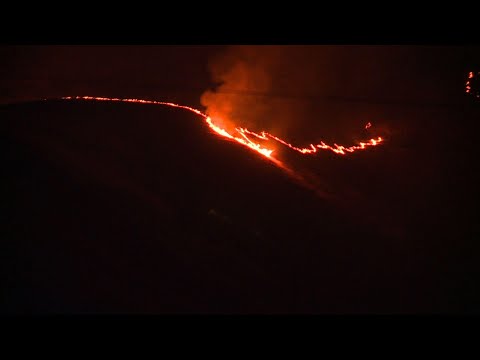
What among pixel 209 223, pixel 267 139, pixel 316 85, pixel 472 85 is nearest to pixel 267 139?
pixel 267 139

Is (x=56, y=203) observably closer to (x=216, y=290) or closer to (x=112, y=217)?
(x=112, y=217)

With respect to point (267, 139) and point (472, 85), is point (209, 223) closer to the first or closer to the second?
point (267, 139)

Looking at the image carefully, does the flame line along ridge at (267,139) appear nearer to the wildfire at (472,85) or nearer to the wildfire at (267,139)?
the wildfire at (267,139)

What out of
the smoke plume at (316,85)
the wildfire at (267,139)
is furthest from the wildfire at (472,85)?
the wildfire at (267,139)

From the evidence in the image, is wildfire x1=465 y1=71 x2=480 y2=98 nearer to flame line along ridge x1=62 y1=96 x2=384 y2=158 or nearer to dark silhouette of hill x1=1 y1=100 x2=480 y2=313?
dark silhouette of hill x1=1 y1=100 x2=480 y2=313

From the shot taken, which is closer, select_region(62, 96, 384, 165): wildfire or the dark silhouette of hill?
the dark silhouette of hill

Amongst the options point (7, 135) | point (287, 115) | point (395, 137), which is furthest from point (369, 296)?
point (7, 135)

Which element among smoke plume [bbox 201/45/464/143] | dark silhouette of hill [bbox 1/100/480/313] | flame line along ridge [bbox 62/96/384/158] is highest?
smoke plume [bbox 201/45/464/143]

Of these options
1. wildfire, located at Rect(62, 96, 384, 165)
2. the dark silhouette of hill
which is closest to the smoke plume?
wildfire, located at Rect(62, 96, 384, 165)
